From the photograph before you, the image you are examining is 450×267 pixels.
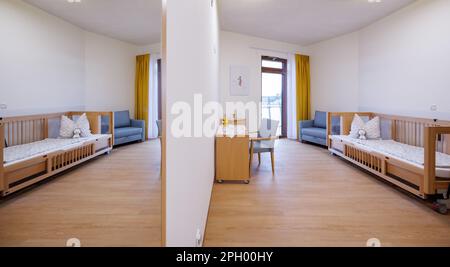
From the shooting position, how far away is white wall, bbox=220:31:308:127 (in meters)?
6.15

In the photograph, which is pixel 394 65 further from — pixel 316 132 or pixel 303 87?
pixel 303 87

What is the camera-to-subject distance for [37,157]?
614mm

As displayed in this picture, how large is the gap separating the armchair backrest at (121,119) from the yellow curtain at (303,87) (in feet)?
21.0

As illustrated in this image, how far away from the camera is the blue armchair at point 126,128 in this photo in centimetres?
82

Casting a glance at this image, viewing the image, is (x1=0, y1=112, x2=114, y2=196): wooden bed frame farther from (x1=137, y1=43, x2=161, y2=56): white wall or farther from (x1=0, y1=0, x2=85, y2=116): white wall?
(x1=137, y1=43, x2=161, y2=56): white wall

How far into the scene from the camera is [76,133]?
724 mm

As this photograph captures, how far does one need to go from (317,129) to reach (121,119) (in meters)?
5.89

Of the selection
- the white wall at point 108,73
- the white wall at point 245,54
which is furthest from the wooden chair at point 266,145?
the white wall at point 108,73

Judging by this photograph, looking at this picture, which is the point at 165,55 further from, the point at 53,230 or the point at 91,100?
the point at 53,230

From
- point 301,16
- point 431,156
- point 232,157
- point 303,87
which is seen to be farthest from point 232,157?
point 303,87

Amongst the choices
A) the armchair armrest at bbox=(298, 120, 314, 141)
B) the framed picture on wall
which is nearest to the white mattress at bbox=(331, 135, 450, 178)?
the armchair armrest at bbox=(298, 120, 314, 141)

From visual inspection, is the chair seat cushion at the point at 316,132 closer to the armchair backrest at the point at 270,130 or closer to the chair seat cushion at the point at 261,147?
the armchair backrest at the point at 270,130

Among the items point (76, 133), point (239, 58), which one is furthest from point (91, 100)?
point (239, 58)

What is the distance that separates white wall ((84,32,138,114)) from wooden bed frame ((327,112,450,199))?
2747 millimetres
